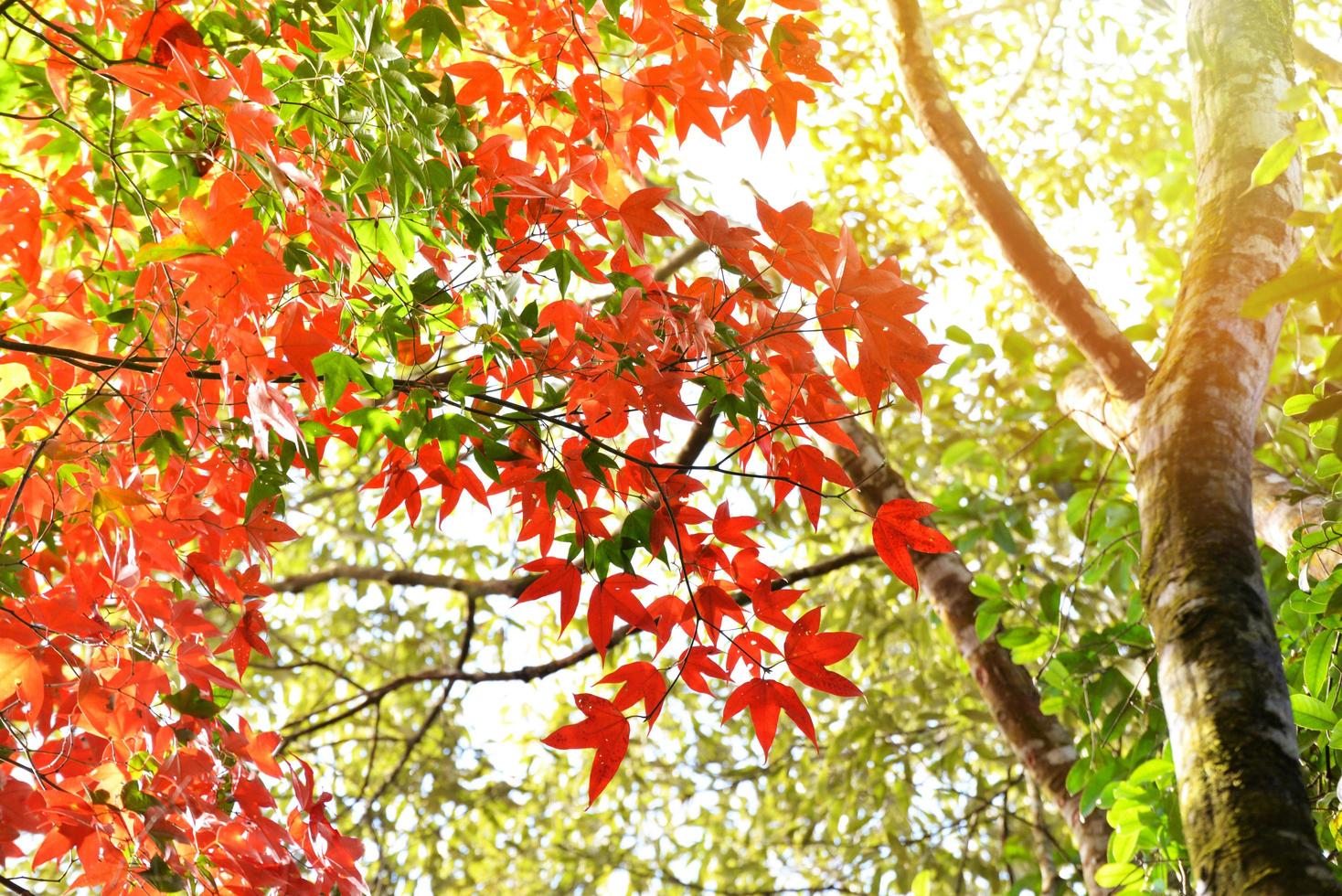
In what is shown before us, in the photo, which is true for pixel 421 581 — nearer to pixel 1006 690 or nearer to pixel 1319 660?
pixel 1006 690

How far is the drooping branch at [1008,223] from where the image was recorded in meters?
1.89

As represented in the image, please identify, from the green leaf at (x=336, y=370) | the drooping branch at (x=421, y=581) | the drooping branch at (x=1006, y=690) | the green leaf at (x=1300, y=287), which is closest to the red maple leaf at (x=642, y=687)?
the green leaf at (x=336, y=370)

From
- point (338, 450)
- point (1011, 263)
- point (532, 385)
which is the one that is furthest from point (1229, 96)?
point (338, 450)

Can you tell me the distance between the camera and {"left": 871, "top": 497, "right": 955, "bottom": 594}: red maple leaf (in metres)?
1.21

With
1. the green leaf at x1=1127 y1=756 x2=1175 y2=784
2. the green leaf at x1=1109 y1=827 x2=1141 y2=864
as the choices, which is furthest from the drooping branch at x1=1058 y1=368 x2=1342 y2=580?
the green leaf at x1=1109 y1=827 x2=1141 y2=864

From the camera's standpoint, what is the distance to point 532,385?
55.5 inches

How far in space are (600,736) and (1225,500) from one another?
82cm

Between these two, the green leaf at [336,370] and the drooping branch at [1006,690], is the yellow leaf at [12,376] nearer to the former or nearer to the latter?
the green leaf at [336,370]

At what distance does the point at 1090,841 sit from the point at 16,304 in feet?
6.75

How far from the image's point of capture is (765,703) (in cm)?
120

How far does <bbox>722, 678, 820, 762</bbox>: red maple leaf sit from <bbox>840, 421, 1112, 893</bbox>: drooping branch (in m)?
0.84

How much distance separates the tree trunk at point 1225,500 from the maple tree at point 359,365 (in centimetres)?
33

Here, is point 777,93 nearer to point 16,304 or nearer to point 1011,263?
point 1011,263

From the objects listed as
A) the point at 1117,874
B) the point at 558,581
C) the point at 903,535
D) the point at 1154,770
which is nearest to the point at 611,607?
the point at 558,581
